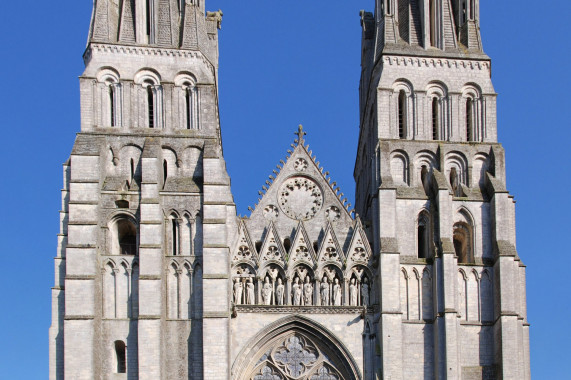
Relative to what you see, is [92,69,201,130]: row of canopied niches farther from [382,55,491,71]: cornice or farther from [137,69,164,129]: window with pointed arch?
[382,55,491,71]: cornice

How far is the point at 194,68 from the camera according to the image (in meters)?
43.9

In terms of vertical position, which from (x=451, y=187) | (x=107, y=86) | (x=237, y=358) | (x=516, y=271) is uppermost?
(x=107, y=86)

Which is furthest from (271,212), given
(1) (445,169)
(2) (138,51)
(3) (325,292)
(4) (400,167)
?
(2) (138,51)

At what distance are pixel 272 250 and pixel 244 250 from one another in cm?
95

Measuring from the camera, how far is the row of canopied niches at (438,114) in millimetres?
43750

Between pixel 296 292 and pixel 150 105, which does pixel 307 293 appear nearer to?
pixel 296 292

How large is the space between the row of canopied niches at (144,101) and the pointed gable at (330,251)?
19.9ft

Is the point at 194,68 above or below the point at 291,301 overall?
above

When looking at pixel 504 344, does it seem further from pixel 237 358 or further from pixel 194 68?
pixel 194 68

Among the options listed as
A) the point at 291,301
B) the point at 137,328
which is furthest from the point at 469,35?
the point at 137,328

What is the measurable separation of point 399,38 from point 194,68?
7631 millimetres

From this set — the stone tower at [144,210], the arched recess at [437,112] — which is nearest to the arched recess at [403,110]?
the arched recess at [437,112]

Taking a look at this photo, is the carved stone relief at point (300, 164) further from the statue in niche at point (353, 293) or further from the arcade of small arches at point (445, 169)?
the statue in niche at point (353, 293)

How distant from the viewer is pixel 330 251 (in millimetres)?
42156
